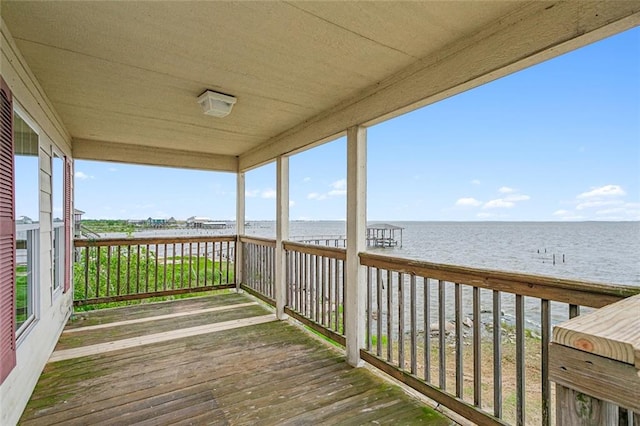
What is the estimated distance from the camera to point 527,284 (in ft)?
5.47

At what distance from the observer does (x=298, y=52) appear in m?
2.03

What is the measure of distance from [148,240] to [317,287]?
2.76m

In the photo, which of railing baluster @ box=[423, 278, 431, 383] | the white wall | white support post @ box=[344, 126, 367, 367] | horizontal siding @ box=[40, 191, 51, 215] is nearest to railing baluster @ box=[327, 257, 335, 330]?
white support post @ box=[344, 126, 367, 367]

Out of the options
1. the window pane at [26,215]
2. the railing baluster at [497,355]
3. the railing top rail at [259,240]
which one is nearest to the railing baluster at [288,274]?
the railing top rail at [259,240]

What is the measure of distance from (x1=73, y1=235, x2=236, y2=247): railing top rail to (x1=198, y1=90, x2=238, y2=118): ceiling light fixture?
2.76m

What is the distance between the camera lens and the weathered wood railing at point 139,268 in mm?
4484

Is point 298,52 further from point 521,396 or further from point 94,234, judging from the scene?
point 94,234

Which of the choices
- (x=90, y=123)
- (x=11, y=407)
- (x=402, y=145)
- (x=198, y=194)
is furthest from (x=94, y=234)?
(x=402, y=145)

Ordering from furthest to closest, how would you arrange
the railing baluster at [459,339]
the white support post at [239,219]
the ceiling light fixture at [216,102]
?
the white support post at [239,219]
the ceiling light fixture at [216,102]
the railing baluster at [459,339]

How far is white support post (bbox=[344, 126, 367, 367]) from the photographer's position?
277cm

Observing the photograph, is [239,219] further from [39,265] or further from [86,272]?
[39,265]

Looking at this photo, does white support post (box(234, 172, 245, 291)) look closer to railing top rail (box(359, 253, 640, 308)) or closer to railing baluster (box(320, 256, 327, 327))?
railing baluster (box(320, 256, 327, 327))

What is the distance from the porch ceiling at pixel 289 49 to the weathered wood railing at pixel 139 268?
83.4 inches

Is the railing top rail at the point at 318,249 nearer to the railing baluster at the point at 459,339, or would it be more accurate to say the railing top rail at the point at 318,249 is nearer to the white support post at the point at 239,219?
the railing baluster at the point at 459,339
